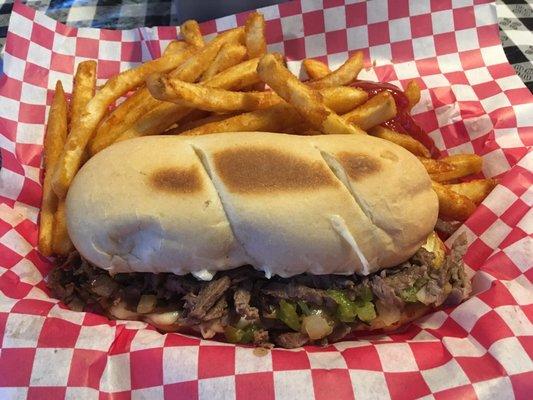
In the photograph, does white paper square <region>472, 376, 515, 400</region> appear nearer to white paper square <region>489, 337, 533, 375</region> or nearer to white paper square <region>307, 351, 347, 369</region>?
white paper square <region>489, 337, 533, 375</region>

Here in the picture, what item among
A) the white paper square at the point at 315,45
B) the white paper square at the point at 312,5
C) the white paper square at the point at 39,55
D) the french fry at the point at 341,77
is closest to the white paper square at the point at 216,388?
the french fry at the point at 341,77

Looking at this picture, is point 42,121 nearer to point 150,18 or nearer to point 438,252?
point 150,18

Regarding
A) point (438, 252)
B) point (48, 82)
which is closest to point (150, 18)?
point (48, 82)

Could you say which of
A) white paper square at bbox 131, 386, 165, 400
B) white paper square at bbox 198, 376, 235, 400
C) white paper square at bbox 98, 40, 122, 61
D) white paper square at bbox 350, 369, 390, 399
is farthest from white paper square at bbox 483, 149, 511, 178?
white paper square at bbox 98, 40, 122, 61

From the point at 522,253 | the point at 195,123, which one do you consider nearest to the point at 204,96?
the point at 195,123

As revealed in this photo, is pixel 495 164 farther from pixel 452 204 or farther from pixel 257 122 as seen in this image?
pixel 257 122

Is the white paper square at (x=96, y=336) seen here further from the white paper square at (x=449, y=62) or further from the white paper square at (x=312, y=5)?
the white paper square at (x=449, y=62)
